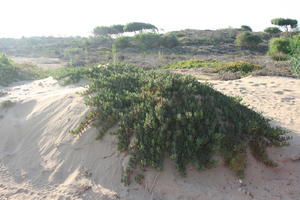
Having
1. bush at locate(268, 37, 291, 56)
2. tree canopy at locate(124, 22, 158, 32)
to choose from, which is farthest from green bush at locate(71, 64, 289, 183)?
tree canopy at locate(124, 22, 158, 32)

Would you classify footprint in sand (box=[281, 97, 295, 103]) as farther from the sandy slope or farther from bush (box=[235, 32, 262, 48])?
bush (box=[235, 32, 262, 48])

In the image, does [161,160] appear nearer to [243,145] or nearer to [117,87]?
[243,145]

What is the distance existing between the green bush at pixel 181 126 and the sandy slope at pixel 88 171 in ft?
0.60

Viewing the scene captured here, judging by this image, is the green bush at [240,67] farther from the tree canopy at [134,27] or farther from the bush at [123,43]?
the tree canopy at [134,27]

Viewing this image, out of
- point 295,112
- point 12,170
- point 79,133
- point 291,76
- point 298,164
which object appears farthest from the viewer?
point 291,76

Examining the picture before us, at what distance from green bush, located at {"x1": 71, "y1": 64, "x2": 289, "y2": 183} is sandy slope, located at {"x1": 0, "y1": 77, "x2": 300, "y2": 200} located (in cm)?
18

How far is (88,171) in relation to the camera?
3.65 m

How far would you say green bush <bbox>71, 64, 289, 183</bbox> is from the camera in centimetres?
333

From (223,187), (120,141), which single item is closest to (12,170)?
(120,141)

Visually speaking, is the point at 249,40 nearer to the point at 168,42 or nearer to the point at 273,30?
the point at 168,42

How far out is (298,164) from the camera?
11.9 ft

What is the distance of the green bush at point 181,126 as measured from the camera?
3.33m

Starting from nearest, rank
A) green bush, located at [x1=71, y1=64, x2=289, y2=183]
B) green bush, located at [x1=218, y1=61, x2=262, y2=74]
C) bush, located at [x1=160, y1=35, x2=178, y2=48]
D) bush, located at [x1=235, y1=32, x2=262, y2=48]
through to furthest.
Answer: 1. green bush, located at [x1=71, y1=64, x2=289, y2=183]
2. green bush, located at [x1=218, y1=61, x2=262, y2=74]
3. bush, located at [x1=235, y1=32, x2=262, y2=48]
4. bush, located at [x1=160, y1=35, x2=178, y2=48]

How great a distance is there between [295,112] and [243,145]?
9.76ft
